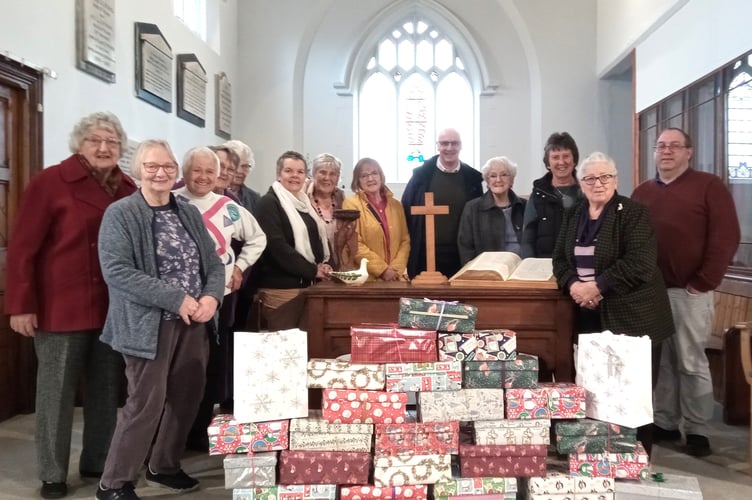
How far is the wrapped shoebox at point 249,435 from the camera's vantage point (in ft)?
7.84

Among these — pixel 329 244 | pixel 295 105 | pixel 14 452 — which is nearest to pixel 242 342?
pixel 329 244

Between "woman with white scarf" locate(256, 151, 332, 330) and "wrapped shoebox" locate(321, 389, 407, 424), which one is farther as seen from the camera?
"woman with white scarf" locate(256, 151, 332, 330)

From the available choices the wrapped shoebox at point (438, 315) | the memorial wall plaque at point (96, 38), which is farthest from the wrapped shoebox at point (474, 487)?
the memorial wall plaque at point (96, 38)

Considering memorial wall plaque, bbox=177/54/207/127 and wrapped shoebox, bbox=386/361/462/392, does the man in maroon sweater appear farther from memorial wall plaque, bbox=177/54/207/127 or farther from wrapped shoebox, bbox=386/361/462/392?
memorial wall plaque, bbox=177/54/207/127

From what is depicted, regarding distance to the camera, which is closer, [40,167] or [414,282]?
[414,282]

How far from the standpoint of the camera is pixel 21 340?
425cm

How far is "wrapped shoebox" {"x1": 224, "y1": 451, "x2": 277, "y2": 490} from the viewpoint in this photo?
237 cm

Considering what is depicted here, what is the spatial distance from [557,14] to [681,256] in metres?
6.63

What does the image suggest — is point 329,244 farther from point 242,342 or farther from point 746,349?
point 746,349

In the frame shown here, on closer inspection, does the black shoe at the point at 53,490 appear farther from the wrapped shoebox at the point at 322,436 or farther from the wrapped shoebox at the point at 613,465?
the wrapped shoebox at the point at 613,465

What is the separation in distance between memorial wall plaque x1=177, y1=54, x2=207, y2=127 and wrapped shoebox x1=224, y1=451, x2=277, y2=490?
5274mm

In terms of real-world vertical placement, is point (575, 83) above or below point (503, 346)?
above

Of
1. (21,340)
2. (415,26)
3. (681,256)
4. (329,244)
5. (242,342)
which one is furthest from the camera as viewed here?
(415,26)

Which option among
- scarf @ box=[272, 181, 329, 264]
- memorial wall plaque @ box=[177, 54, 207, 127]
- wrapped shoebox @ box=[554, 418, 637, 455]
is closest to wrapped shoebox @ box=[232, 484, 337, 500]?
wrapped shoebox @ box=[554, 418, 637, 455]
